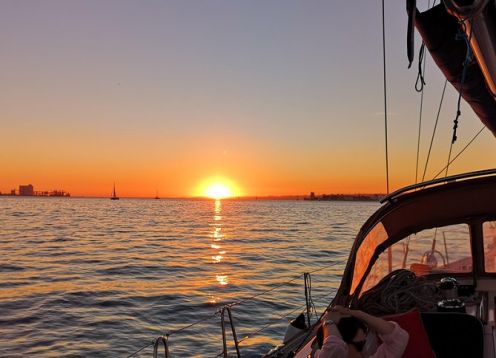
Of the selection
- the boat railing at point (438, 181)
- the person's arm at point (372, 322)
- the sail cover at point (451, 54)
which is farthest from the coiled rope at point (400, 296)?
the sail cover at point (451, 54)

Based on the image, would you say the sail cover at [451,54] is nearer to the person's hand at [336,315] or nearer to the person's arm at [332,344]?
the person's hand at [336,315]

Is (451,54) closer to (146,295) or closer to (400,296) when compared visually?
(400,296)

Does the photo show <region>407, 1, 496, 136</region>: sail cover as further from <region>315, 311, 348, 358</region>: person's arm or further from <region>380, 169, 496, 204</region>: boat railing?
<region>315, 311, 348, 358</region>: person's arm

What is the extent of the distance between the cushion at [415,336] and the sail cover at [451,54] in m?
2.53

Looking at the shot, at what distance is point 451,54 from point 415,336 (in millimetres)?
3520

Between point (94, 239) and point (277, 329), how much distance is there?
32.8m

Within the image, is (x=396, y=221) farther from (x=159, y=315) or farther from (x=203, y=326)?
(x=159, y=315)

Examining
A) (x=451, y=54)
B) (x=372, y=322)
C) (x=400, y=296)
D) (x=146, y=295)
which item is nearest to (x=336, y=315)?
(x=372, y=322)

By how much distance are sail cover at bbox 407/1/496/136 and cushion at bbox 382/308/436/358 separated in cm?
253

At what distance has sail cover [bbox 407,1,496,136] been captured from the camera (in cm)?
605

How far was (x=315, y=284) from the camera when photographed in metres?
21.8

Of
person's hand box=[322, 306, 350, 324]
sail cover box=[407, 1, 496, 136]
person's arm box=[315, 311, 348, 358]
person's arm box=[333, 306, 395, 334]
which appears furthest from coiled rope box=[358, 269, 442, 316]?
sail cover box=[407, 1, 496, 136]

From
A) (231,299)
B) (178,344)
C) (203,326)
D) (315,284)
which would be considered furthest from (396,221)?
(315,284)

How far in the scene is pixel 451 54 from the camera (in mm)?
6422
